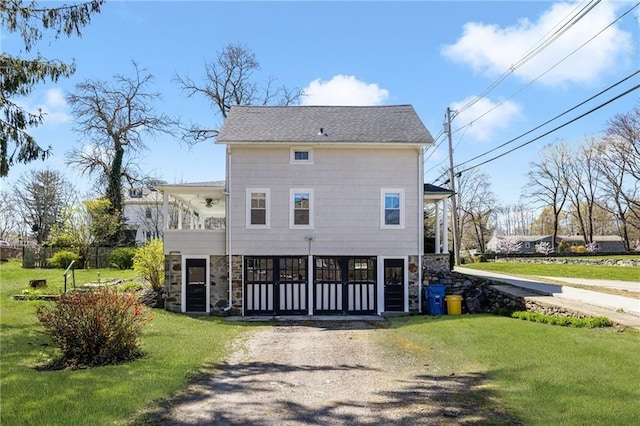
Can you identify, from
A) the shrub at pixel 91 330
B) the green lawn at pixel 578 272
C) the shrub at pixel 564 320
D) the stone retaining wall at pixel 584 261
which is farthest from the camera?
the stone retaining wall at pixel 584 261

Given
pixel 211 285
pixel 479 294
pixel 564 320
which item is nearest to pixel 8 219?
pixel 211 285

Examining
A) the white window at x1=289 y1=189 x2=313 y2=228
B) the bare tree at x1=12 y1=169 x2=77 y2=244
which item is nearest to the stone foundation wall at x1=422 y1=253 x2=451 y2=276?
the white window at x1=289 y1=189 x2=313 y2=228

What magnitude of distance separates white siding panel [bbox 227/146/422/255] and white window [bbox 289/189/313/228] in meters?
0.18

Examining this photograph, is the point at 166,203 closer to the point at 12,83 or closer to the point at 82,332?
the point at 12,83

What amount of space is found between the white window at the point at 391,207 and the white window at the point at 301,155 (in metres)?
2.74

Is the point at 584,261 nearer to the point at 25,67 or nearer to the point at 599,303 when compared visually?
the point at 599,303

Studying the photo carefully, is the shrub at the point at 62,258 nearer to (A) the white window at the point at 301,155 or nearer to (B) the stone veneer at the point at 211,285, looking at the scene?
(B) the stone veneer at the point at 211,285

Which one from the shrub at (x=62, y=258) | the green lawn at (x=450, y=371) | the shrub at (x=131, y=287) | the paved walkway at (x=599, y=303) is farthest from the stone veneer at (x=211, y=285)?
the shrub at (x=62, y=258)

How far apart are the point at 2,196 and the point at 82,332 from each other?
5260cm

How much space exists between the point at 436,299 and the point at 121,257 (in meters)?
17.8

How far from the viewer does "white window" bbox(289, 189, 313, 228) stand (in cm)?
1658

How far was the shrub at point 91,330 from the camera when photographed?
297 inches

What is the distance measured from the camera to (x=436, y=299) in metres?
15.9

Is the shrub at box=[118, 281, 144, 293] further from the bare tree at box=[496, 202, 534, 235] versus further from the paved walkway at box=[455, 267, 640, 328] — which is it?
the bare tree at box=[496, 202, 534, 235]
